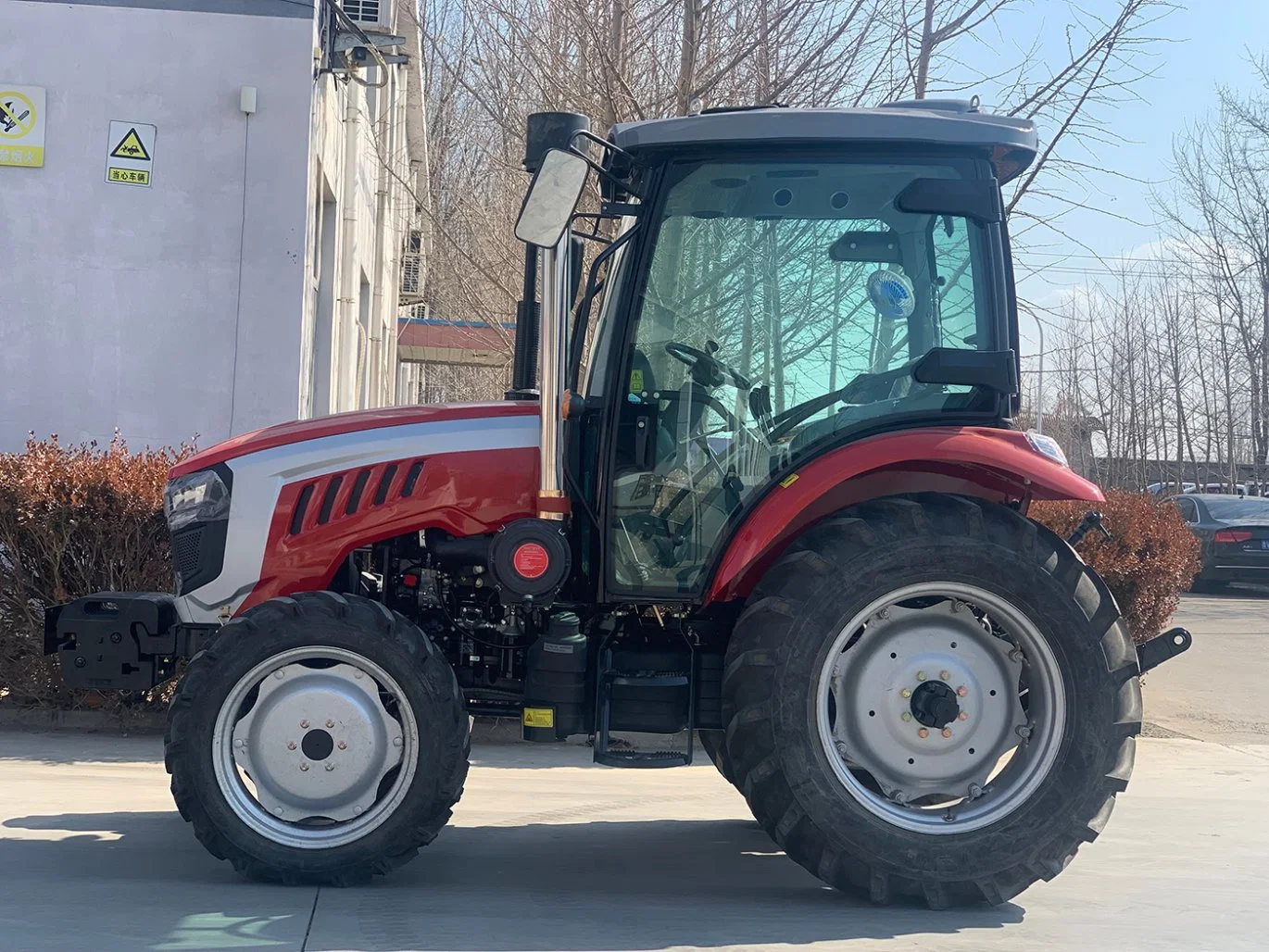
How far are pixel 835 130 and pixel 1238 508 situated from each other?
722 inches

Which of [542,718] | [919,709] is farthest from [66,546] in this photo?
[919,709]

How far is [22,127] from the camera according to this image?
35.3 ft

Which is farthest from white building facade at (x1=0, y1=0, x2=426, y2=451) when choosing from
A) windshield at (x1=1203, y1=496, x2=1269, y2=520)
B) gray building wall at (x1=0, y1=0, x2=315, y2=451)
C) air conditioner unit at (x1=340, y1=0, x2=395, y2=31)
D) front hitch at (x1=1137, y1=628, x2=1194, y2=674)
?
windshield at (x1=1203, y1=496, x2=1269, y2=520)

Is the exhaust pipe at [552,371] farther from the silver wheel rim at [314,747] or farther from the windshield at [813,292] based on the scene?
the silver wheel rim at [314,747]

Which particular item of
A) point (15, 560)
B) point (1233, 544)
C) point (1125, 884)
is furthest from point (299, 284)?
point (1233, 544)

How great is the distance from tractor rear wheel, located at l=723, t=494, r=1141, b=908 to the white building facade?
736 centimetres

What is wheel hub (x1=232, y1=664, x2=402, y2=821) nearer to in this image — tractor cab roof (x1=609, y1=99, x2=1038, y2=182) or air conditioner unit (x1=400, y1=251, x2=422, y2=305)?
tractor cab roof (x1=609, y1=99, x2=1038, y2=182)

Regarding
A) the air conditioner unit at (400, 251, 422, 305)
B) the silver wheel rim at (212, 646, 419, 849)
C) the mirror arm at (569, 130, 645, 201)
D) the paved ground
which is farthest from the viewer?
the air conditioner unit at (400, 251, 422, 305)

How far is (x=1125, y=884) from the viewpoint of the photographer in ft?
16.8

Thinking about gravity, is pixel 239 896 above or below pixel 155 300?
below

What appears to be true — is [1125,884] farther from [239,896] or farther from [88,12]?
[88,12]

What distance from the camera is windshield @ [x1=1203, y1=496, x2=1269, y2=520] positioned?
20.5 m

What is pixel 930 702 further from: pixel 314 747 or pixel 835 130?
pixel 314 747

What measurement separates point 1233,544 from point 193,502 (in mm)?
18323
